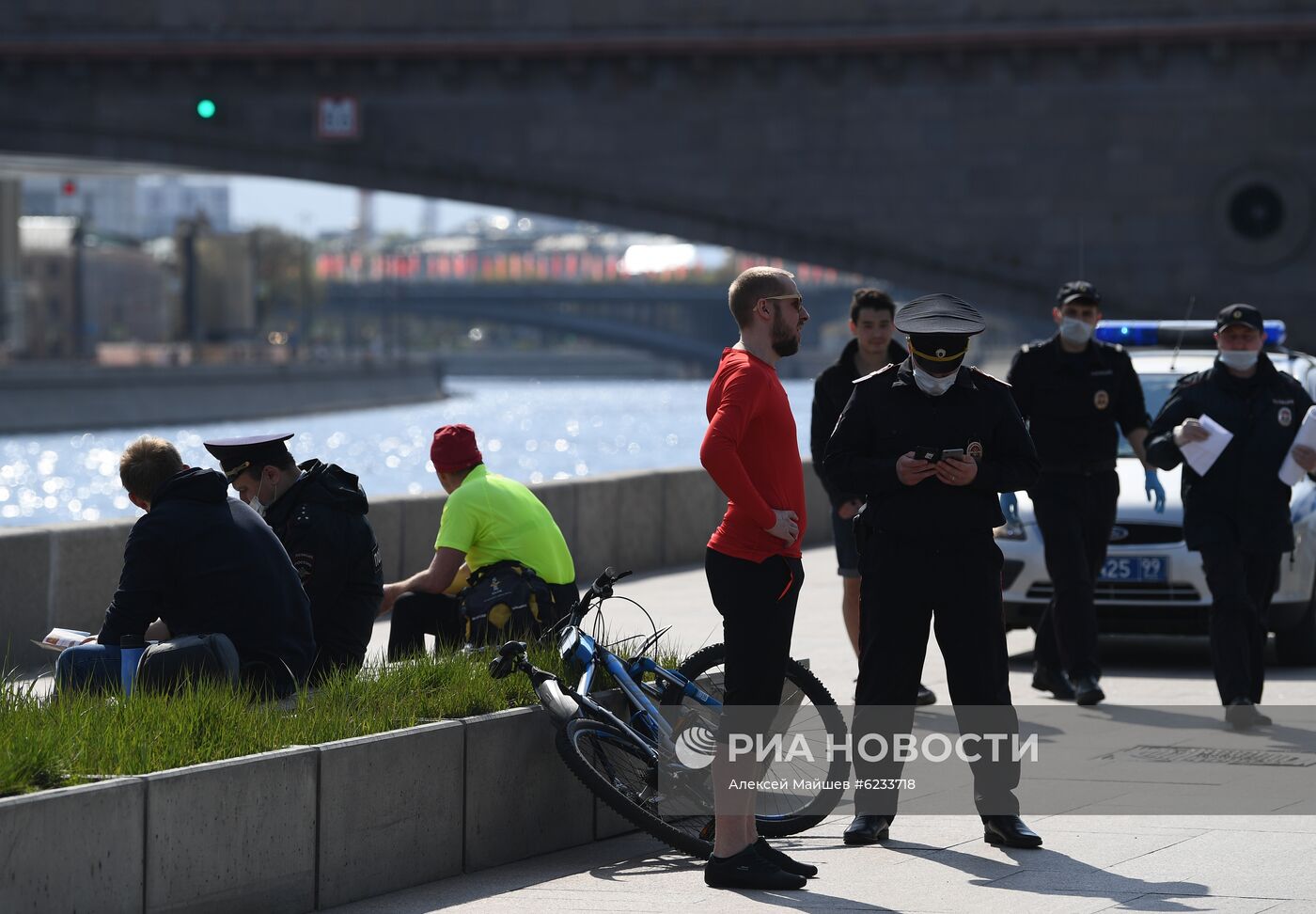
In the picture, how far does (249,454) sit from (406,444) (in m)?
60.8

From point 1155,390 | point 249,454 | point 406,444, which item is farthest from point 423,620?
point 406,444

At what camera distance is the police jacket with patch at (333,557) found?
295 inches

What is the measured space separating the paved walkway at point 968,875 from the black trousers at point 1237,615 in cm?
218

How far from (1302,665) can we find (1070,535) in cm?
214

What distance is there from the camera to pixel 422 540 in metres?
14.1

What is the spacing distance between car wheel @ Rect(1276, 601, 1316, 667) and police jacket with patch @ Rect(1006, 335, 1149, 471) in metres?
1.74

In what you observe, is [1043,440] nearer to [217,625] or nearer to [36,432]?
[217,625]

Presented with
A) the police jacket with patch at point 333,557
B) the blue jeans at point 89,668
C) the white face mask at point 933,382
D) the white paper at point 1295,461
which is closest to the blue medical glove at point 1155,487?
the white paper at point 1295,461

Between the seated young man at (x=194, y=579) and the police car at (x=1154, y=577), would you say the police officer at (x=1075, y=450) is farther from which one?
the seated young man at (x=194, y=579)

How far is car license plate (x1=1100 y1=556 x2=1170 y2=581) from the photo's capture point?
10883 millimetres

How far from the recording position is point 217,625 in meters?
6.70

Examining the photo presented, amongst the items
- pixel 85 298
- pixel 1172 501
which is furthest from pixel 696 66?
pixel 85 298

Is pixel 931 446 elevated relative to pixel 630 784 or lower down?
elevated

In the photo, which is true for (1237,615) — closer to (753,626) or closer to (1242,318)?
(1242,318)
